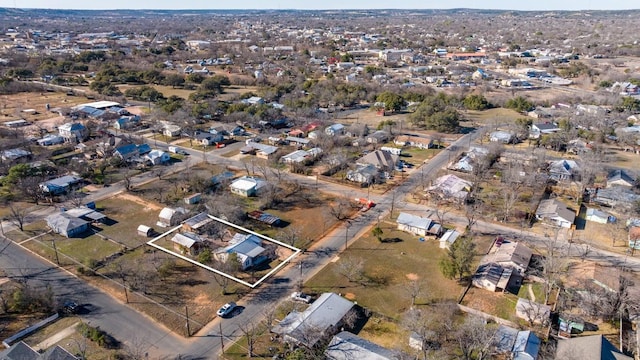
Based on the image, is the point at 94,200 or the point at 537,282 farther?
the point at 94,200

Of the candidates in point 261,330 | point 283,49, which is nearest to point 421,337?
point 261,330

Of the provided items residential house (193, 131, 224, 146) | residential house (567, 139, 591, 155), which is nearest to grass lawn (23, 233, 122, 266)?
residential house (193, 131, 224, 146)

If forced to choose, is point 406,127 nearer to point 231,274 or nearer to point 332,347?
point 231,274

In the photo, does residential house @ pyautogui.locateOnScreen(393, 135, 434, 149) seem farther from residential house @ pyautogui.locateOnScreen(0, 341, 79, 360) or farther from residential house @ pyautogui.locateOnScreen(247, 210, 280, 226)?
residential house @ pyautogui.locateOnScreen(0, 341, 79, 360)

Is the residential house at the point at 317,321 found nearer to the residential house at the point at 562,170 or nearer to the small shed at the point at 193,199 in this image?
the small shed at the point at 193,199

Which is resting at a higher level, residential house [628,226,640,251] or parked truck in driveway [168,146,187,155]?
parked truck in driveway [168,146,187,155]
